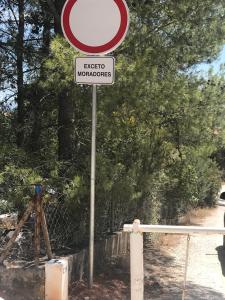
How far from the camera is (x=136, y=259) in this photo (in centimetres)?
490

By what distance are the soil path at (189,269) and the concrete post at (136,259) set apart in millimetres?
1980

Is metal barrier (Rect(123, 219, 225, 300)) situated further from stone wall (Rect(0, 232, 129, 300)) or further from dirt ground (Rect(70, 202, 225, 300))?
dirt ground (Rect(70, 202, 225, 300))

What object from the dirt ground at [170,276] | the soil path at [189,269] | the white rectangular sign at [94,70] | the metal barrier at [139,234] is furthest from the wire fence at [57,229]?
the metal barrier at [139,234]

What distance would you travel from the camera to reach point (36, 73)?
866cm

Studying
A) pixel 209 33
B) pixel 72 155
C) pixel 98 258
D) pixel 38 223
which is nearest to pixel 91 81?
pixel 38 223

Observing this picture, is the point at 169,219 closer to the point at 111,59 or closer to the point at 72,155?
the point at 72,155

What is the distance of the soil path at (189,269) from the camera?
7.21 meters

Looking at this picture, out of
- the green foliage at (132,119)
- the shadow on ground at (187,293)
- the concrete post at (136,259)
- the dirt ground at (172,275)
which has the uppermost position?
the green foliage at (132,119)

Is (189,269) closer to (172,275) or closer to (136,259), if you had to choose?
(172,275)

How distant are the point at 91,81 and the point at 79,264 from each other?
2264mm

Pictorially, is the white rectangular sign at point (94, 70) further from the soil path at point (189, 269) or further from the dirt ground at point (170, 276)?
the soil path at point (189, 269)

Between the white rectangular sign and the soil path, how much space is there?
9.09 feet

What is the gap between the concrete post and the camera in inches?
191

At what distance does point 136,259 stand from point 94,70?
216cm
